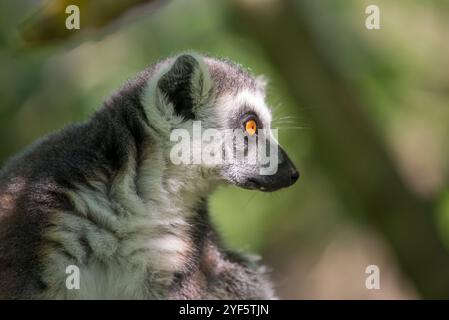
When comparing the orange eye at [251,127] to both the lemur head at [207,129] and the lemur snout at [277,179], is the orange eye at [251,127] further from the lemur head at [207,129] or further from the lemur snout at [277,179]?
the lemur snout at [277,179]

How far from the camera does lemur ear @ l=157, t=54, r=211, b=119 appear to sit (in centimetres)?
445

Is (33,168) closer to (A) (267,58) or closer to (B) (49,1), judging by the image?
(B) (49,1)

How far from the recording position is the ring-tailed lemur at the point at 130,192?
12.6 feet

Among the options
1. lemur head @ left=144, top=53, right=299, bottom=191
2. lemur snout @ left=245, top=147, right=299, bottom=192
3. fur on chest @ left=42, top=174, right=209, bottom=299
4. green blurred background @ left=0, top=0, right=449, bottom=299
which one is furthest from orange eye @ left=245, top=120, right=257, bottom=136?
green blurred background @ left=0, top=0, right=449, bottom=299

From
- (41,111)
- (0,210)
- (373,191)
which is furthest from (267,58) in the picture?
(0,210)

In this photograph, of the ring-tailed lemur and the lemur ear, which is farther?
the lemur ear

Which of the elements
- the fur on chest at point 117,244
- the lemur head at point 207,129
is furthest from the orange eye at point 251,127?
the fur on chest at point 117,244

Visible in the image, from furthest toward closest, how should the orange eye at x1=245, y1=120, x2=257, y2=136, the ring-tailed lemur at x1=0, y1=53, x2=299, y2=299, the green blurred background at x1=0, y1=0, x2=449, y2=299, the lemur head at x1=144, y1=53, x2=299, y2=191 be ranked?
the green blurred background at x1=0, y1=0, x2=449, y2=299, the orange eye at x1=245, y1=120, x2=257, y2=136, the lemur head at x1=144, y1=53, x2=299, y2=191, the ring-tailed lemur at x1=0, y1=53, x2=299, y2=299

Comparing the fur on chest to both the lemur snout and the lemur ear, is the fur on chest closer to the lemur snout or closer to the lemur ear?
the lemur snout

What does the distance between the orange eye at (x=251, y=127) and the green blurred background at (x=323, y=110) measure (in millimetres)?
1176

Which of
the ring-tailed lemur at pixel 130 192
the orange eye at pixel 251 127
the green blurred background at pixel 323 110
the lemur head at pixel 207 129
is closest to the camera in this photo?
the ring-tailed lemur at pixel 130 192

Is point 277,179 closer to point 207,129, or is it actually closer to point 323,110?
point 207,129

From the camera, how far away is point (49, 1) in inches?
174

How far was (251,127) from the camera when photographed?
4637 mm
